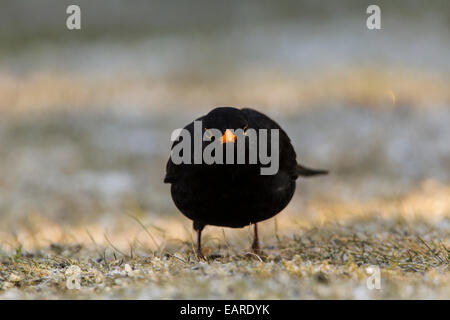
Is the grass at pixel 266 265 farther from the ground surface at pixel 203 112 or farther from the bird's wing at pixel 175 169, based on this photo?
the bird's wing at pixel 175 169

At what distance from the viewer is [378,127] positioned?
12.6 meters

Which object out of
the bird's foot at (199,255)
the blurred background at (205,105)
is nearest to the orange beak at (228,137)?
the bird's foot at (199,255)

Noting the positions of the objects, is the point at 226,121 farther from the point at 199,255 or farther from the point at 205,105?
the point at 205,105

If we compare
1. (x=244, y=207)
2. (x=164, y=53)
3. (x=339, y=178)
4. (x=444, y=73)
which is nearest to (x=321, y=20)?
(x=164, y=53)

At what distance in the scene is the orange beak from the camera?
15.7ft

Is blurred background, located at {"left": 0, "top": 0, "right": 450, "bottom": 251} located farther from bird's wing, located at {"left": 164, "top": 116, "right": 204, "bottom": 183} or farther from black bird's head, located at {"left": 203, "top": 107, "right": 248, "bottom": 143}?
black bird's head, located at {"left": 203, "top": 107, "right": 248, "bottom": 143}

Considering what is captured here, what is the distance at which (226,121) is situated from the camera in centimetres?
497

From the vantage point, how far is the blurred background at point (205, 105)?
31.7 feet

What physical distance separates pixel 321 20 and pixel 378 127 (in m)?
11.1

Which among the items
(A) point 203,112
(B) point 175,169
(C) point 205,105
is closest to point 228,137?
(B) point 175,169

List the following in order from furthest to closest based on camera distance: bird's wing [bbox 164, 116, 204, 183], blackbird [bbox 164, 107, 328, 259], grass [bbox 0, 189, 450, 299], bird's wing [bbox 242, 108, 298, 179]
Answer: bird's wing [bbox 242, 108, 298, 179] < bird's wing [bbox 164, 116, 204, 183] < blackbird [bbox 164, 107, 328, 259] < grass [bbox 0, 189, 450, 299]

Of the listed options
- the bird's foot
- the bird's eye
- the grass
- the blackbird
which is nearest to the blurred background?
the grass

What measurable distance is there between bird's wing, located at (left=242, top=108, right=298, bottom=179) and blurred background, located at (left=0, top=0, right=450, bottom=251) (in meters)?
1.49
